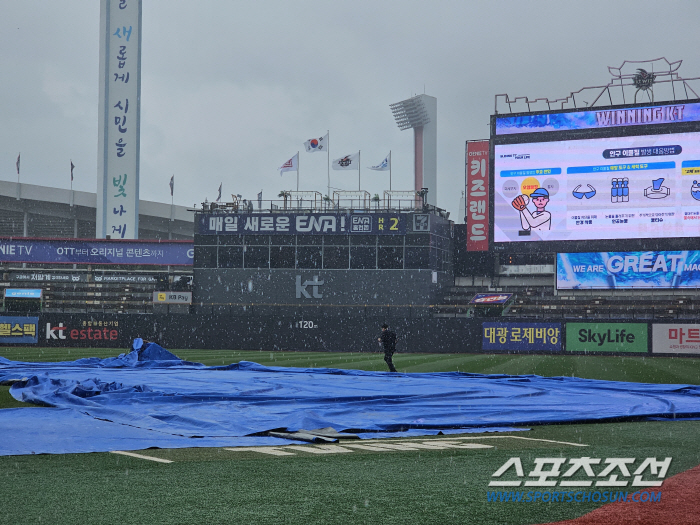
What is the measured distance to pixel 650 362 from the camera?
82.5 ft

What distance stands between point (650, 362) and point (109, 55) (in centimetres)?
4346

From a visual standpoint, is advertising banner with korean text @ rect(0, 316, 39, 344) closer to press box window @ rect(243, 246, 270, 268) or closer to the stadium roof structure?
press box window @ rect(243, 246, 270, 268)

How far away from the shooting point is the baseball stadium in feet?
19.3

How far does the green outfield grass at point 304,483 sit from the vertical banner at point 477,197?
104ft

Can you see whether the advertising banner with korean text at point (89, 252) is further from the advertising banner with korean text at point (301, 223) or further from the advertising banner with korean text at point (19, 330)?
the advertising banner with korean text at point (19, 330)

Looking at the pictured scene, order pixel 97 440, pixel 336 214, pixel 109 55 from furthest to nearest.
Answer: pixel 109 55 → pixel 336 214 → pixel 97 440

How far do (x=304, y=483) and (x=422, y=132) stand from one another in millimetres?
109284

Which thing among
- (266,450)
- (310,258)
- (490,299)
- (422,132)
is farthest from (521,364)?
(422,132)

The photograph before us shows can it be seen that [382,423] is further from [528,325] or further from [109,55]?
[109,55]

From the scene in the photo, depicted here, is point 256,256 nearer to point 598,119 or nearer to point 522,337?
point 522,337

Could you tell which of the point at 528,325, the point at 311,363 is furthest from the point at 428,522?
the point at 528,325

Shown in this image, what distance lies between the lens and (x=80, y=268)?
54250 mm

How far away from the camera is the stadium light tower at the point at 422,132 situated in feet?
364

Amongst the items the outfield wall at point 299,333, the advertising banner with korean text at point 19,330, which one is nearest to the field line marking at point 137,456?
the outfield wall at point 299,333
